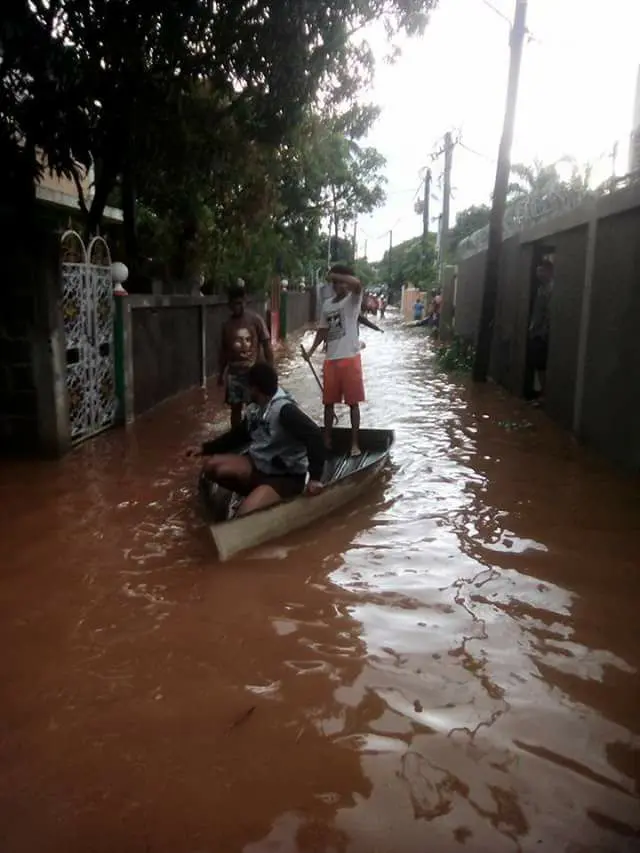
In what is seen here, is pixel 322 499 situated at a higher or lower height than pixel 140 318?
lower

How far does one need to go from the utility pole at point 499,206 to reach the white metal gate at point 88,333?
23.6 ft

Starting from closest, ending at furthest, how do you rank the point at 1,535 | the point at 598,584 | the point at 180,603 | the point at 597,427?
the point at 180,603, the point at 598,584, the point at 1,535, the point at 597,427

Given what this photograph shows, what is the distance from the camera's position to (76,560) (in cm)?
474

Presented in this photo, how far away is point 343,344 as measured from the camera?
7070 millimetres

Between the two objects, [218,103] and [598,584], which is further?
[218,103]

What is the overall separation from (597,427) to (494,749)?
545 cm

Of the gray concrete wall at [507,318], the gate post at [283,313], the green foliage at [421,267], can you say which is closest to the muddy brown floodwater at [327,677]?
the gray concrete wall at [507,318]

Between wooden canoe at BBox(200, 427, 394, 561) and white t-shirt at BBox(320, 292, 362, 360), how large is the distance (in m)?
1.04

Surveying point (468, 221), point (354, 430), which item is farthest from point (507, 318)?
point (468, 221)

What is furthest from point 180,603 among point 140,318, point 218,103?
point 218,103

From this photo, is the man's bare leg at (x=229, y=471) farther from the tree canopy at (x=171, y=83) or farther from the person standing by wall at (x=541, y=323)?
the person standing by wall at (x=541, y=323)

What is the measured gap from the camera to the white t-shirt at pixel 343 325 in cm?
704

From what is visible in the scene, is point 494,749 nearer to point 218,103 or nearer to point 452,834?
point 452,834

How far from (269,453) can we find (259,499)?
357 millimetres
